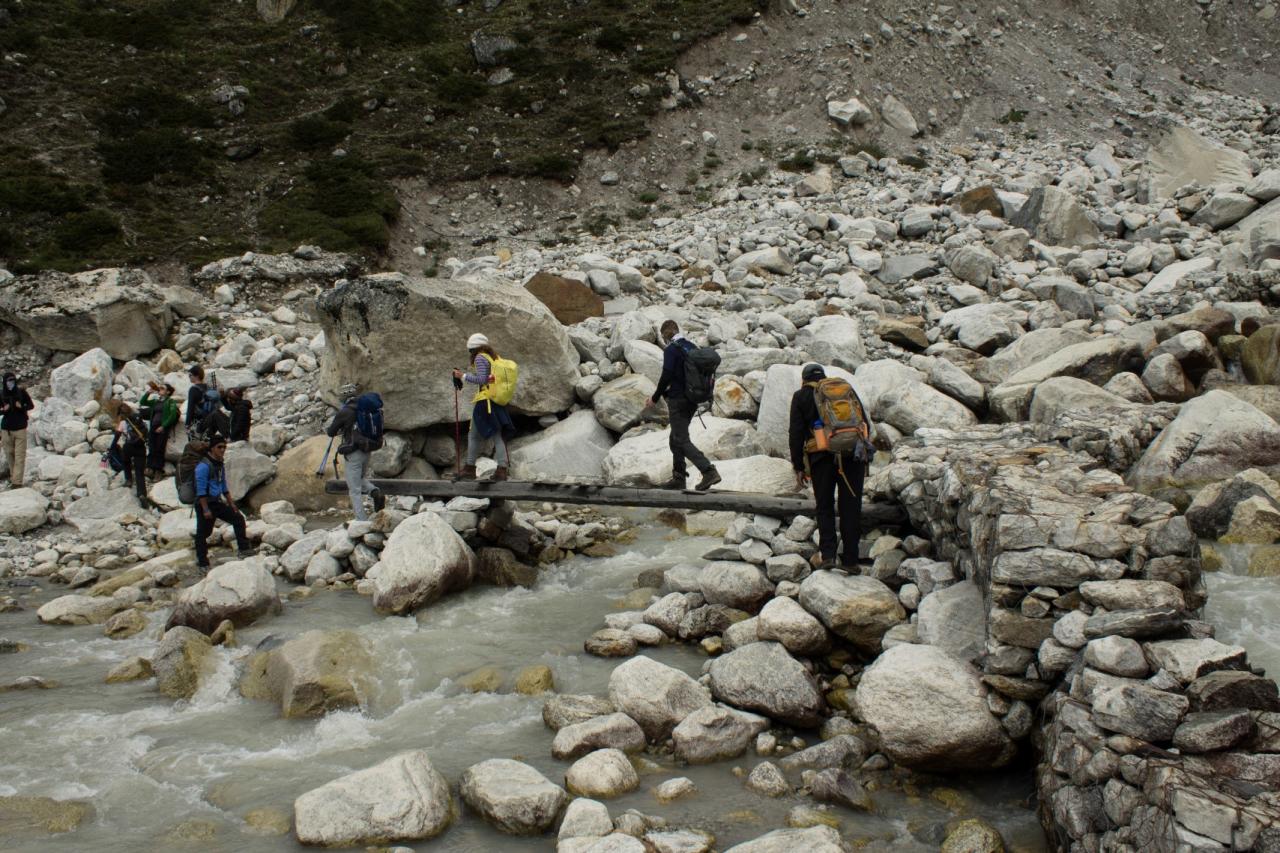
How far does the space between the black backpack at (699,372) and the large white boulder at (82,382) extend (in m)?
13.3

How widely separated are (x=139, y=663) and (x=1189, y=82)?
156 feet

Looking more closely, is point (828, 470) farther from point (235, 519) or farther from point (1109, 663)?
point (235, 519)

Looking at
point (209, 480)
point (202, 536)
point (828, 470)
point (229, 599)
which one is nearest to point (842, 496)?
point (828, 470)

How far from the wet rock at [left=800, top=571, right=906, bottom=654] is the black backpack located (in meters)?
3.01

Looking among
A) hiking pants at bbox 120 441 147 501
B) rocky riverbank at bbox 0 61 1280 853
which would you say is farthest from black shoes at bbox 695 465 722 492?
hiking pants at bbox 120 441 147 501

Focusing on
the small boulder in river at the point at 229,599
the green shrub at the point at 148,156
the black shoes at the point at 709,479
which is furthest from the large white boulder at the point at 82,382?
Result: the green shrub at the point at 148,156

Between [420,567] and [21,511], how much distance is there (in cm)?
843

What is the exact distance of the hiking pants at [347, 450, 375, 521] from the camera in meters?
12.1

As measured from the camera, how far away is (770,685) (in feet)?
23.6

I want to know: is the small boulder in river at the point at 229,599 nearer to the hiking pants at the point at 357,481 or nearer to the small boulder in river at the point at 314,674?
the small boulder in river at the point at 314,674

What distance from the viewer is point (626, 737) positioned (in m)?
6.93

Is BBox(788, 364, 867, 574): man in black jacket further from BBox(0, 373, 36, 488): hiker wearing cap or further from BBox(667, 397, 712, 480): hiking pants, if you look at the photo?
BBox(0, 373, 36, 488): hiker wearing cap

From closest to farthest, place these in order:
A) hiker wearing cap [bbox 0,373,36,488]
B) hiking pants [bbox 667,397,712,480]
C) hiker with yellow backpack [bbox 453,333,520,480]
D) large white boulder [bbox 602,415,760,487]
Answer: hiking pants [bbox 667,397,712,480], hiker with yellow backpack [bbox 453,333,520,480], large white boulder [bbox 602,415,760,487], hiker wearing cap [bbox 0,373,36,488]

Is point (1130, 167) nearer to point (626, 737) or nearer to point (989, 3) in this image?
point (989, 3)
